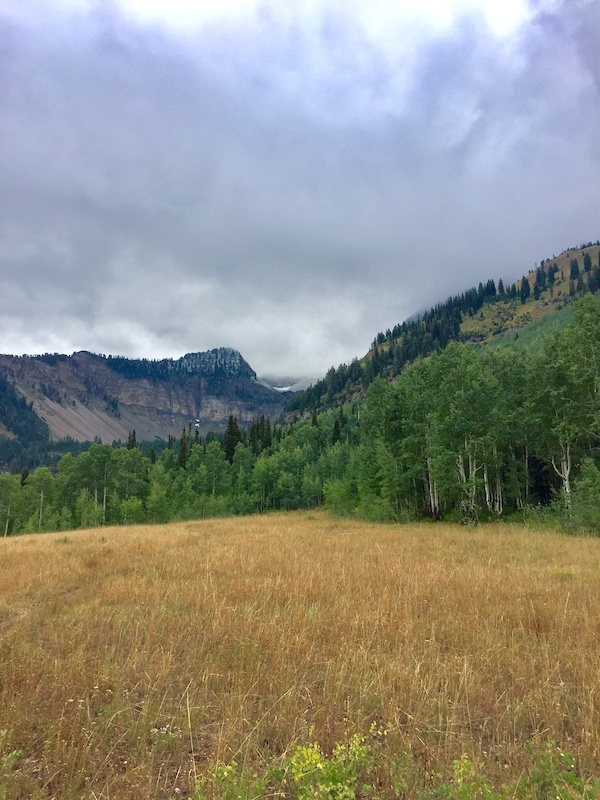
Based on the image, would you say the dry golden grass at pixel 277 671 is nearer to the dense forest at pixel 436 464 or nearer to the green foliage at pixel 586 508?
the green foliage at pixel 586 508

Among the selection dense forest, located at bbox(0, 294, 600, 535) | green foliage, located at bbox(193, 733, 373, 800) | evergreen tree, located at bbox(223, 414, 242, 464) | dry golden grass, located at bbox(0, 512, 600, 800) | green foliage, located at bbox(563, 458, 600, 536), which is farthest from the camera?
evergreen tree, located at bbox(223, 414, 242, 464)

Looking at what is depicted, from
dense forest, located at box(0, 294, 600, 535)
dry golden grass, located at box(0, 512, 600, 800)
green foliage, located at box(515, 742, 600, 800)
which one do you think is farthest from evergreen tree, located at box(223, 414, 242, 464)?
green foliage, located at box(515, 742, 600, 800)

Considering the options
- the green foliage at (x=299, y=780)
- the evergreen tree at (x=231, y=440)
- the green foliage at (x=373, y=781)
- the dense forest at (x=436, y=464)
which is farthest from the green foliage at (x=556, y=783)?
the evergreen tree at (x=231, y=440)

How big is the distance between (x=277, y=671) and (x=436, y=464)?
27881 mm

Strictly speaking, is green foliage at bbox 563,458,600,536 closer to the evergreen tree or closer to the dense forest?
the dense forest

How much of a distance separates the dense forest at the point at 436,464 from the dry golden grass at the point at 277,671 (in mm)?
18799

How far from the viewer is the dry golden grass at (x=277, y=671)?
3783mm

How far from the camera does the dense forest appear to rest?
89.5 ft

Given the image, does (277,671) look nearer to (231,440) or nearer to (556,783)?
(556,783)

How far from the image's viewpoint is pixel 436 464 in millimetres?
30938

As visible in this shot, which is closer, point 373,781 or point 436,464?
point 373,781

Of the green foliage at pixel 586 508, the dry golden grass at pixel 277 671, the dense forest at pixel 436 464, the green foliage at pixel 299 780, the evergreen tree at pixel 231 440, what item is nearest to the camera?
the green foliage at pixel 299 780

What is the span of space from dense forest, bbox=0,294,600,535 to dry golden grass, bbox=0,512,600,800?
18799 mm

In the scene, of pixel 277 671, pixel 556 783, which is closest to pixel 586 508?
pixel 277 671
